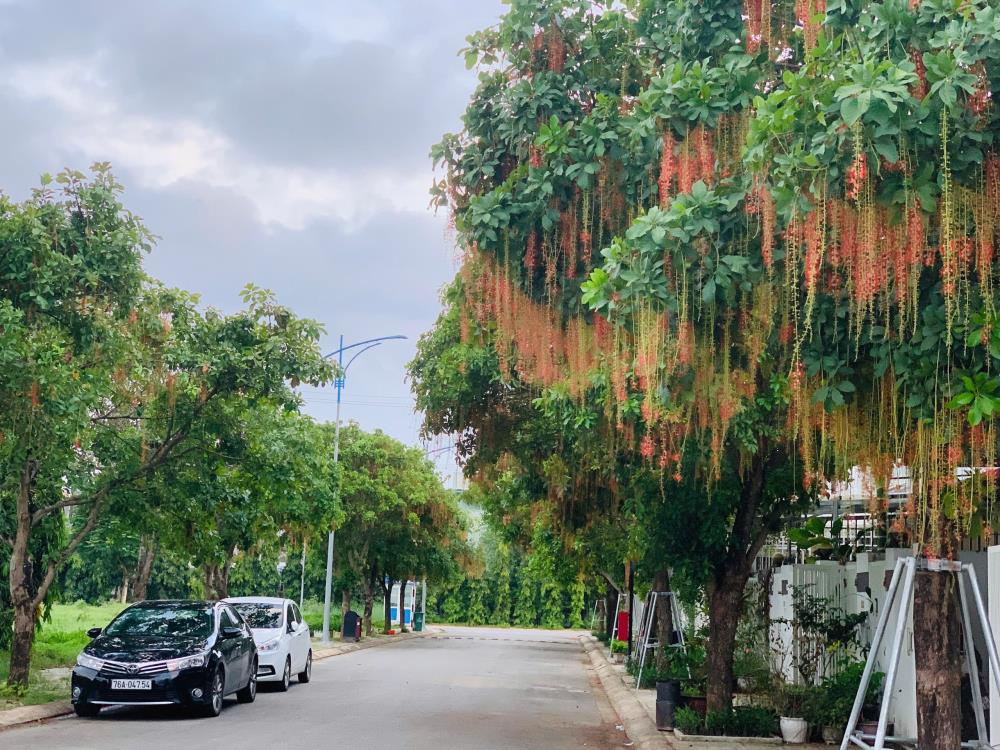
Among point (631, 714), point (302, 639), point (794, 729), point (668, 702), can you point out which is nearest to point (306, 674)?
point (302, 639)

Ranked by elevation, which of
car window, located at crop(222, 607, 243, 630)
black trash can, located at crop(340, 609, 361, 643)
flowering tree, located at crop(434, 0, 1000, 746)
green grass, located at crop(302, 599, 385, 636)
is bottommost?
green grass, located at crop(302, 599, 385, 636)

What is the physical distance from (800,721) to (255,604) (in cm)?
1141

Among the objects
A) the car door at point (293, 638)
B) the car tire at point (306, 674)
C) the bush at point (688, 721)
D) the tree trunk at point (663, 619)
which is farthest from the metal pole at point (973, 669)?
the car tire at point (306, 674)

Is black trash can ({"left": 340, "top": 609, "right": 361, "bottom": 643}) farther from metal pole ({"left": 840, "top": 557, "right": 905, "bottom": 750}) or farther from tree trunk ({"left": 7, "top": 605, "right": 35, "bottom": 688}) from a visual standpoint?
metal pole ({"left": 840, "top": 557, "right": 905, "bottom": 750})

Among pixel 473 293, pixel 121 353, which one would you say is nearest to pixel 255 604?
pixel 121 353

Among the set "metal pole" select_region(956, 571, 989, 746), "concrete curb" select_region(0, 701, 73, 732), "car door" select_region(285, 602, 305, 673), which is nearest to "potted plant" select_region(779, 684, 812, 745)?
"metal pole" select_region(956, 571, 989, 746)

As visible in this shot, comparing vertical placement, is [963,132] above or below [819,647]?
above

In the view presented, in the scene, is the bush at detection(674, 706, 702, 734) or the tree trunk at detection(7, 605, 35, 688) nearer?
the bush at detection(674, 706, 702, 734)

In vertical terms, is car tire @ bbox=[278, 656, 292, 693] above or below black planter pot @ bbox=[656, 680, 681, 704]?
below

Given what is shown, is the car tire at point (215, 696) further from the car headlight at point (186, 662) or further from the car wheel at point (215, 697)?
the car headlight at point (186, 662)

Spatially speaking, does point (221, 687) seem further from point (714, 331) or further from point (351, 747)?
point (714, 331)

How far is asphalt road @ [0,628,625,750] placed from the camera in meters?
12.4

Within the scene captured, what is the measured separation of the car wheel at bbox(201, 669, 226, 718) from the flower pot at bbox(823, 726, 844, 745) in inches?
306

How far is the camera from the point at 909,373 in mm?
6867
